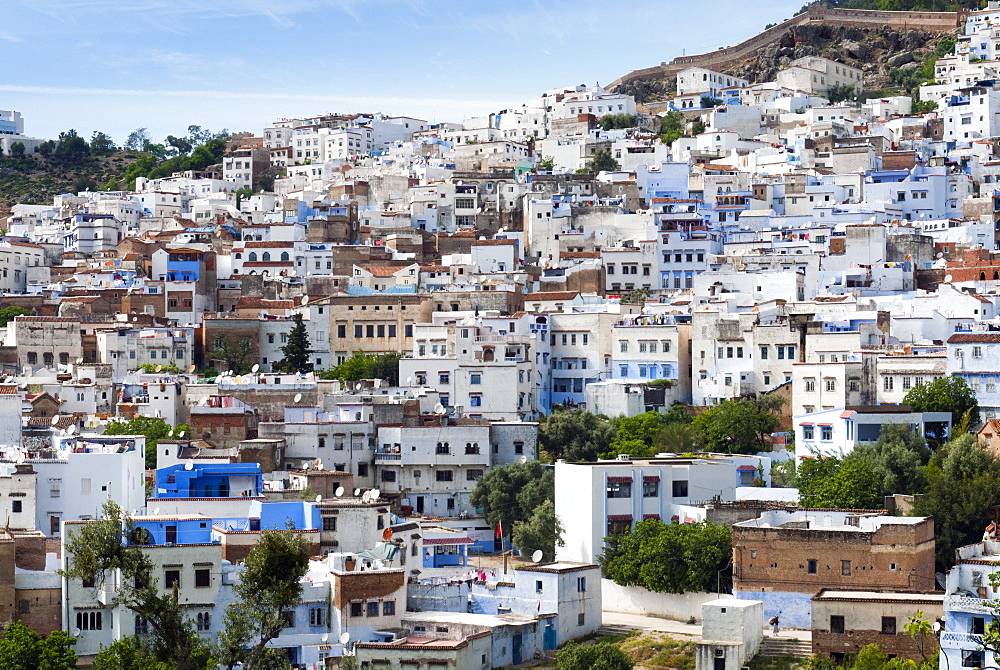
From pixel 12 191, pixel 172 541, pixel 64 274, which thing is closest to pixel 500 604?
A: pixel 172 541

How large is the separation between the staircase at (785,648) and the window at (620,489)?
20.4 ft

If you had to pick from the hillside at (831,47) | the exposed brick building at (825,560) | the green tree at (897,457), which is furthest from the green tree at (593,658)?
the hillside at (831,47)

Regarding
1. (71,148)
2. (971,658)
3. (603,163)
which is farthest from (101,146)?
(971,658)

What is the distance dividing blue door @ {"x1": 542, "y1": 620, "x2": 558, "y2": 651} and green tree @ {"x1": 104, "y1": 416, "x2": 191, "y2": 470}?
13.5 m

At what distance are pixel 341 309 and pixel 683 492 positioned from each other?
18060mm

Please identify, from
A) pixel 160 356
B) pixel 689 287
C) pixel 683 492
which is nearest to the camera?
pixel 683 492

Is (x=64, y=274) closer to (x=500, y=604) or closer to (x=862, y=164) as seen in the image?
(x=862, y=164)

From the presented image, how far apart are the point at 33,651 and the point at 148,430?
14604 mm

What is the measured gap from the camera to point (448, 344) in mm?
46656

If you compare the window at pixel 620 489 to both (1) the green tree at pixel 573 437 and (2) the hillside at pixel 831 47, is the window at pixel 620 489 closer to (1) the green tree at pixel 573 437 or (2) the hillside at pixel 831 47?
(1) the green tree at pixel 573 437

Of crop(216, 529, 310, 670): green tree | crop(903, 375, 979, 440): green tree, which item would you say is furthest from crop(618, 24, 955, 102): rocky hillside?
crop(216, 529, 310, 670): green tree

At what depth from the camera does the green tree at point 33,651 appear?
89.0 ft

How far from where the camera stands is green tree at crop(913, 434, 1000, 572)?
32812mm

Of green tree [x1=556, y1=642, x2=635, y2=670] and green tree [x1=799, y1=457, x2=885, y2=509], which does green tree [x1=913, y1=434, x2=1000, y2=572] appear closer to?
green tree [x1=799, y1=457, x2=885, y2=509]
